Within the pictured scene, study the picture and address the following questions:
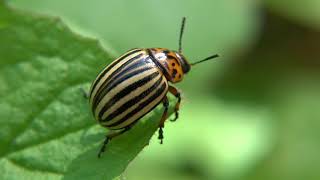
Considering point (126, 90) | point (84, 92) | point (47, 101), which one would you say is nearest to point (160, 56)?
point (126, 90)

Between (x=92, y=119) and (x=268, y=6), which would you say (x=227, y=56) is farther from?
(x=92, y=119)

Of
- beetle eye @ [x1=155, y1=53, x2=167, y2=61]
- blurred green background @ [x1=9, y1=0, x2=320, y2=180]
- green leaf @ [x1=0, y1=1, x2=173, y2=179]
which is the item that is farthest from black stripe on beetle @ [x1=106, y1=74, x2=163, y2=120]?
blurred green background @ [x1=9, y1=0, x2=320, y2=180]

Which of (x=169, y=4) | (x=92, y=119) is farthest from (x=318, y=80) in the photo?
(x=92, y=119)

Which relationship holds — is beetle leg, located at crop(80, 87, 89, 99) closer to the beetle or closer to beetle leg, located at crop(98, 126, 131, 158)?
the beetle

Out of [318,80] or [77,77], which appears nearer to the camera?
[77,77]

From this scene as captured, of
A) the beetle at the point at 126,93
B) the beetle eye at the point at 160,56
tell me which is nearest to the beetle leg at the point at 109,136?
the beetle at the point at 126,93

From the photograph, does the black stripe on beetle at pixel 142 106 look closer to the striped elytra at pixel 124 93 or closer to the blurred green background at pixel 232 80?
the striped elytra at pixel 124 93
